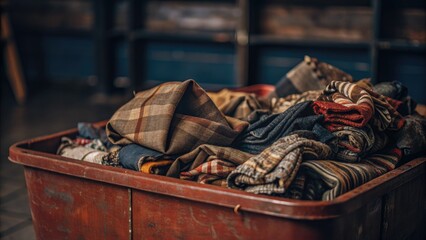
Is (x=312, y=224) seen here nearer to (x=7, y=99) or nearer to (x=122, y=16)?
(x=122, y=16)

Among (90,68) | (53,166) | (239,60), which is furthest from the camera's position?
(90,68)

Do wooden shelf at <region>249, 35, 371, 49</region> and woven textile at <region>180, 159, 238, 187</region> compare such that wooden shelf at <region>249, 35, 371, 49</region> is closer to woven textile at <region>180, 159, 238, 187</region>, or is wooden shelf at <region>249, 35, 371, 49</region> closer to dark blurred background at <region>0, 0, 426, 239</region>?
dark blurred background at <region>0, 0, 426, 239</region>

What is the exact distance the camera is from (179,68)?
6.05 metres

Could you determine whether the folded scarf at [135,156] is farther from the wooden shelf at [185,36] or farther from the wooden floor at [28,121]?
the wooden shelf at [185,36]

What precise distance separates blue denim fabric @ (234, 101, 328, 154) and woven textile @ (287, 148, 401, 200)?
0.16 m

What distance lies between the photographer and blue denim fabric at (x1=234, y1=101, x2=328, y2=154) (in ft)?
6.48

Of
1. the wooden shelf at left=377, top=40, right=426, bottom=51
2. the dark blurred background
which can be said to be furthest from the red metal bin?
the wooden shelf at left=377, top=40, right=426, bottom=51

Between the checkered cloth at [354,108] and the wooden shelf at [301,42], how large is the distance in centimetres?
290

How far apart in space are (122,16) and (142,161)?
4.40 metres

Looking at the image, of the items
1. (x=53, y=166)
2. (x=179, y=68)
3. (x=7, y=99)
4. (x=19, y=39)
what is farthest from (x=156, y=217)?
(x=19, y=39)

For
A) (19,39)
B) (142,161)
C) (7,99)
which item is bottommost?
(7,99)

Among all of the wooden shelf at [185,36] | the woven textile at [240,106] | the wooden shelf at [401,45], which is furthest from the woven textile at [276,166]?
the wooden shelf at [185,36]

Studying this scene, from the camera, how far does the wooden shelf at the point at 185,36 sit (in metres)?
5.62

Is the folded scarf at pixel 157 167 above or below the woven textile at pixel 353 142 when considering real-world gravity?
below
